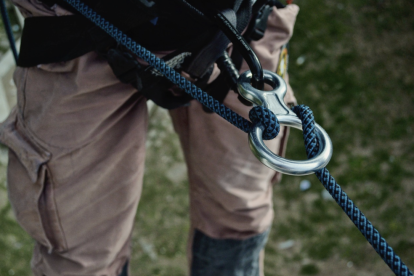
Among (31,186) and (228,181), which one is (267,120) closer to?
(228,181)

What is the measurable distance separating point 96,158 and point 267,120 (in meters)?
0.50

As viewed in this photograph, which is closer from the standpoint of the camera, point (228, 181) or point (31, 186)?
point (31, 186)

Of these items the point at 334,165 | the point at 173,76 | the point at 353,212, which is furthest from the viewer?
the point at 334,165

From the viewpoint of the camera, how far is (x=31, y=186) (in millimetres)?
943

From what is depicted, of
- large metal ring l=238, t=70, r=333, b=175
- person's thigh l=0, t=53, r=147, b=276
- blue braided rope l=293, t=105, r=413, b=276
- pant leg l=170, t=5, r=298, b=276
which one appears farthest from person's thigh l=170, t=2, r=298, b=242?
blue braided rope l=293, t=105, r=413, b=276

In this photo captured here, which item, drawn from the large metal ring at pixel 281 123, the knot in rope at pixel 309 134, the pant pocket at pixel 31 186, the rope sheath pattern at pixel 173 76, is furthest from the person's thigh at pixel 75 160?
the knot in rope at pixel 309 134

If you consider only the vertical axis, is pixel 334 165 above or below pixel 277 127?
below

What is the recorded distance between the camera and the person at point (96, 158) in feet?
A: 2.92

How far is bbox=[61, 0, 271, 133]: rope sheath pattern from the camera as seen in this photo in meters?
0.64

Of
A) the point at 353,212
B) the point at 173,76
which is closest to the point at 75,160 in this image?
the point at 173,76

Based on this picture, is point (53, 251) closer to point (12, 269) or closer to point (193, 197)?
point (193, 197)

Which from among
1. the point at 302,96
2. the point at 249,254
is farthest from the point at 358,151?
the point at 249,254

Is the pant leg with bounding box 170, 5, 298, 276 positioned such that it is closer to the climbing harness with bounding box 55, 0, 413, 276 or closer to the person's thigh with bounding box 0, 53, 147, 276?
the person's thigh with bounding box 0, 53, 147, 276

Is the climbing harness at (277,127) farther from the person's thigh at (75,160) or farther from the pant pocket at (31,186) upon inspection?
the pant pocket at (31,186)
